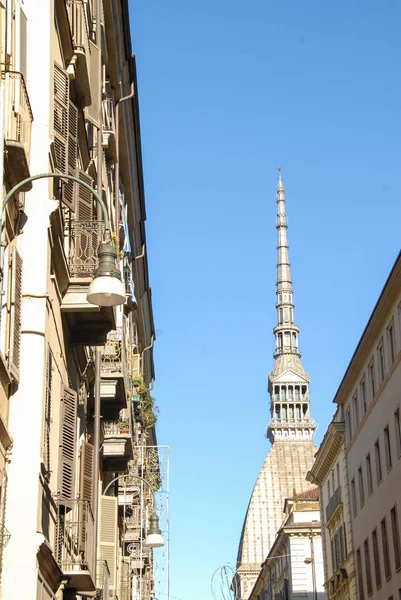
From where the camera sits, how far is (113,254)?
1331cm

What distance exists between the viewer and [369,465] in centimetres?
4897

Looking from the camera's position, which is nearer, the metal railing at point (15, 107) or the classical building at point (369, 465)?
Result: the metal railing at point (15, 107)

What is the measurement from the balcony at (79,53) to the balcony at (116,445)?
10.3 metres

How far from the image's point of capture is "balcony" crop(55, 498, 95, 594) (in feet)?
61.8

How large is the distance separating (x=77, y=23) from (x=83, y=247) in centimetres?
452

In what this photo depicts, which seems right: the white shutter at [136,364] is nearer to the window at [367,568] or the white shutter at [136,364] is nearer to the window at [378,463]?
the window at [378,463]

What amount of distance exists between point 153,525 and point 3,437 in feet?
52.8

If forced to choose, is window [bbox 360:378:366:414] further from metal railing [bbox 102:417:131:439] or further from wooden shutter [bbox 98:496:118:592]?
wooden shutter [bbox 98:496:118:592]

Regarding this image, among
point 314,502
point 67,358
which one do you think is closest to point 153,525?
point 67,358

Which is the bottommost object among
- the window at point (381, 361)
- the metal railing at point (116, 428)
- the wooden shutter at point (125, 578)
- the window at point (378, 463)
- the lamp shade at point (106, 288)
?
the lamp shade at point (106, 288)

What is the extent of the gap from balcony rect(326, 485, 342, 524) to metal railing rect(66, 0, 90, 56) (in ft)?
129

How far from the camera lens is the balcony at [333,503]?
2275 inches

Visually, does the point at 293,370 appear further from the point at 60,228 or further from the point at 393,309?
the point at 60,228

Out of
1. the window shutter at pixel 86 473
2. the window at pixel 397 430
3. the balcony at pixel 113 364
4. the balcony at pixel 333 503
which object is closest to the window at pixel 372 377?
the window at pixel 397 430
